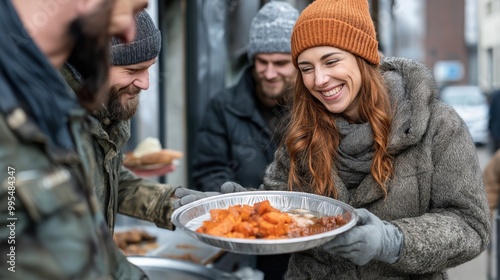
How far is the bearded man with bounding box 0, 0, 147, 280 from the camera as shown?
3.34 feet

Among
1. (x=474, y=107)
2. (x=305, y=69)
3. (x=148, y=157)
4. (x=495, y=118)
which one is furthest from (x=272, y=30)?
(x=474, y=107)

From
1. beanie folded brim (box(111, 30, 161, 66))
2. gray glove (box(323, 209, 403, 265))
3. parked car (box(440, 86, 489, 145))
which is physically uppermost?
beanie folded brim (box(111, 30, 161, 66))

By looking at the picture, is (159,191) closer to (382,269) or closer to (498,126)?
(382,269)

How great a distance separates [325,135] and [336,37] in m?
0.44

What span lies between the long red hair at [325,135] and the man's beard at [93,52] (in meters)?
1.25

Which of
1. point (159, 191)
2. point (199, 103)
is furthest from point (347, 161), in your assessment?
point (199, 103)

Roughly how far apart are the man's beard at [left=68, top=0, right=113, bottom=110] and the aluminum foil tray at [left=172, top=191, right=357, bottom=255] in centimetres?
64

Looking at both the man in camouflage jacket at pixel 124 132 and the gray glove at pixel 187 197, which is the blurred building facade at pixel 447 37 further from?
the gray glove at pixel 187 197

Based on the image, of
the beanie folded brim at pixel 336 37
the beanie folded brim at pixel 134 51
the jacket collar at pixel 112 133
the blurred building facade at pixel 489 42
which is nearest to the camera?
the jacket collar at pixel 112 133

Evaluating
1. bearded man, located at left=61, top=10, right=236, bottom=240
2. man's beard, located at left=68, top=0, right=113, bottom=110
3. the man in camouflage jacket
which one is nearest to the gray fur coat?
bearded man, located at left=61, top=10, right=236, bottom=240

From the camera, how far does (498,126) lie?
9.00 metres

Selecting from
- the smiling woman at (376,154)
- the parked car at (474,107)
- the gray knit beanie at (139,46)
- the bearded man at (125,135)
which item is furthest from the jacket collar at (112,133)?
the parked car at (474,107)

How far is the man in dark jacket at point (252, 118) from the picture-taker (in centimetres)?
358

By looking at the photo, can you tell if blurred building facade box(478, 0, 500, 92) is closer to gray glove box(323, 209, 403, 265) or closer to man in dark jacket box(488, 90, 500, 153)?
man in dark jacket box(488, 90, 500, 153)
